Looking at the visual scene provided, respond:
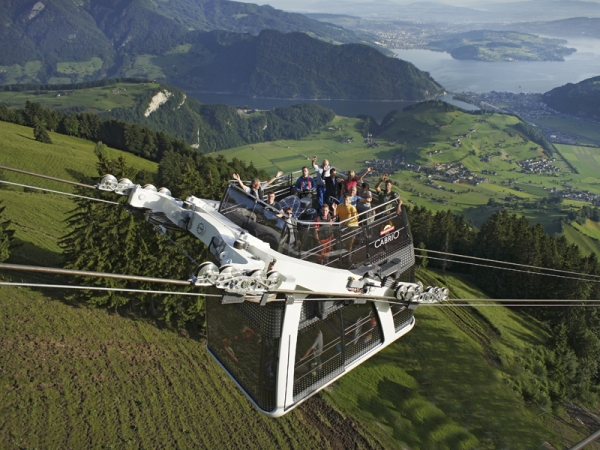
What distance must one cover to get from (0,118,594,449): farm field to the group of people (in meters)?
13.1

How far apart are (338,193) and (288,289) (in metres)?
5.95

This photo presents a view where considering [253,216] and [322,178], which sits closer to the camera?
[253,216]

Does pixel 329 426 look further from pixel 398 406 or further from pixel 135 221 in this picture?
pixel 135 221

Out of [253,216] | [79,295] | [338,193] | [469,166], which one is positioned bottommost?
[469,166]

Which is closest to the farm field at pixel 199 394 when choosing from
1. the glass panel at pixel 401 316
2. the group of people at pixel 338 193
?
the glass panel at pixel 401 316

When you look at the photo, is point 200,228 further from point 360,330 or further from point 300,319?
point 360,330

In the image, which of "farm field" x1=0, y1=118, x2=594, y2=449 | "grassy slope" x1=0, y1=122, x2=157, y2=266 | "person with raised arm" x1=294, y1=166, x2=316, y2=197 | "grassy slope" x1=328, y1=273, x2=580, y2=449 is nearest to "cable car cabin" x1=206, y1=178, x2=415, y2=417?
"person with raised arm" x1=294, y1=166, x2=316, y2=197

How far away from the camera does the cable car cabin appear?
10.6 m

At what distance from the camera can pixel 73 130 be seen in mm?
101000

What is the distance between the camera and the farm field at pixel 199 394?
20.9 m

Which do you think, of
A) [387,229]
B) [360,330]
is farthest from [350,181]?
[360,330]

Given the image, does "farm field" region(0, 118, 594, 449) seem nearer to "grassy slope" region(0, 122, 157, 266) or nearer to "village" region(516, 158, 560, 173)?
"grassy slope" region(0, 122, 157, 266)

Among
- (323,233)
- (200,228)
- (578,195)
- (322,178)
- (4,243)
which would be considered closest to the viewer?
(200,228)

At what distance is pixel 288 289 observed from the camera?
9688 mm
